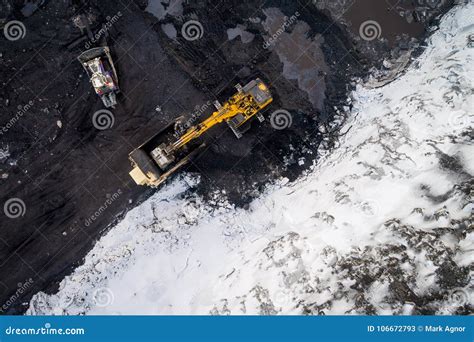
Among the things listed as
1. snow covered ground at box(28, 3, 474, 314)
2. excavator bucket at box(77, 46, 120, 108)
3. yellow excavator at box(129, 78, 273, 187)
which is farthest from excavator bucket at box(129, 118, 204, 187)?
excavator bucket at box(77, 46, 120, 108)

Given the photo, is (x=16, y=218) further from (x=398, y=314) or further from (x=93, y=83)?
(x=398, y=314)

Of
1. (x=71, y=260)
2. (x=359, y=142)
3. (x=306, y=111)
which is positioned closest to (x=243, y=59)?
(x=306, y=111)

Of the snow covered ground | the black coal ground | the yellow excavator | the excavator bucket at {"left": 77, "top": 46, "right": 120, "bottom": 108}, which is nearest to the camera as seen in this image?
the snow covered ground

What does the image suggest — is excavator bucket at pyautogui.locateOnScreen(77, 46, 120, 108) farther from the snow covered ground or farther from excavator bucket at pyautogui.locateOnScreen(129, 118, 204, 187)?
the snow covered ground

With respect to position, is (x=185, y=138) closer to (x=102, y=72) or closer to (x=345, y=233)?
(x=102, y=72)

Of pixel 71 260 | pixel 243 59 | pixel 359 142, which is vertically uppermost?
pixel 243 59
